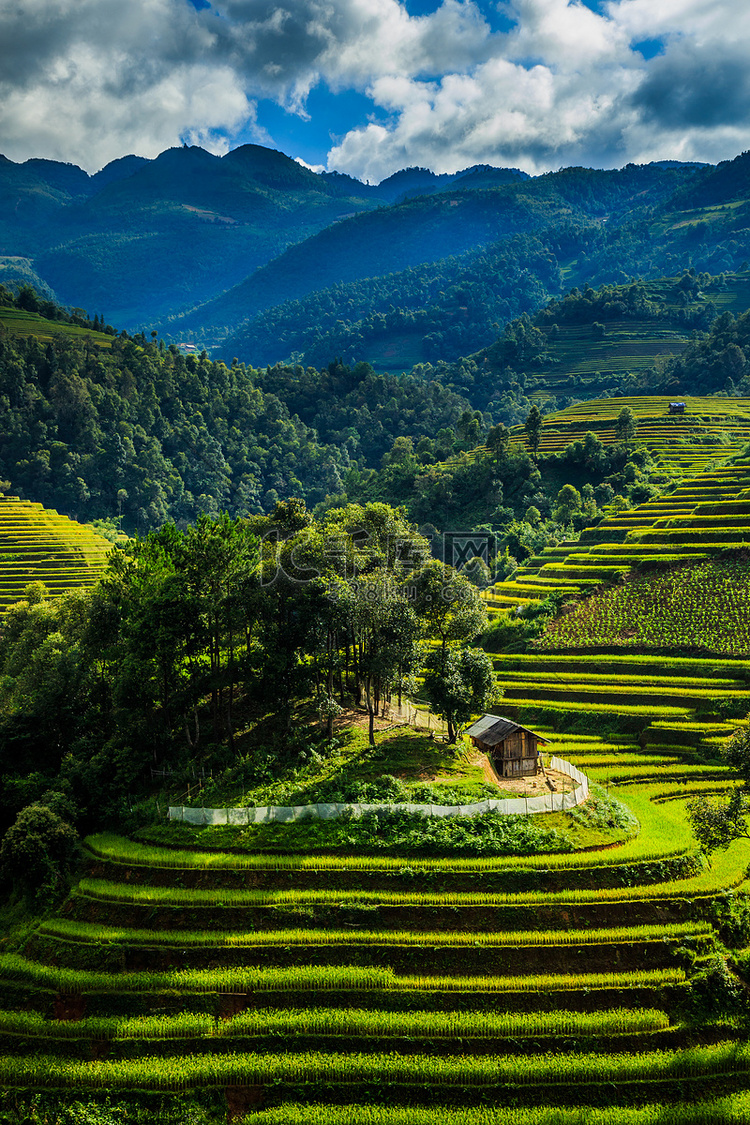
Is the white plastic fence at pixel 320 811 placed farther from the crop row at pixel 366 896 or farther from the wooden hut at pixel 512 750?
the wooden hut at pixel 512 750

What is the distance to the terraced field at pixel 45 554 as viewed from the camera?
6016 cm

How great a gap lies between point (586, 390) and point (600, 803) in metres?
120

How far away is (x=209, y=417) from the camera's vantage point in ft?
412

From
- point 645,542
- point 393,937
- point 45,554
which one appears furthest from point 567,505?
point 393,937

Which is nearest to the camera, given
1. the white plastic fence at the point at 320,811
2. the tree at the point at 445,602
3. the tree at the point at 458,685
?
the white plastic fence at the point at 320,811

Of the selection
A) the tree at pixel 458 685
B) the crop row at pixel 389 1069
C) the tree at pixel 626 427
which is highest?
the tree at pixel 626 427

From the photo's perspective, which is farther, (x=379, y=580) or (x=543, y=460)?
(x=543, y=460)

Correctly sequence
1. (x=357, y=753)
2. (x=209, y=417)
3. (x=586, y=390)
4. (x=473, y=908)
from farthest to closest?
1. (x=586, y=390)
2. (x=209, y=417)
3. (x=357, y=753)
4. (x=473, y=908)

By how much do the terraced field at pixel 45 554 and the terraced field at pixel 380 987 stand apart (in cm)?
3963

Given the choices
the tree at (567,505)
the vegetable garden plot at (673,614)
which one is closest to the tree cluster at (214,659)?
the vegetable garden plot at (673,614)

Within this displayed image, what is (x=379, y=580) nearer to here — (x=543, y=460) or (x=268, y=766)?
(x=268, y=766)

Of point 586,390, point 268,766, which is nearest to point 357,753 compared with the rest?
point 268,766

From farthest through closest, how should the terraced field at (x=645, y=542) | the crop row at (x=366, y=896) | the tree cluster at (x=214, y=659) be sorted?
the terraced field at (x=645, y=542)
the tree cluster at (x=214, y=659)
the crop row at (x=366, y=896)

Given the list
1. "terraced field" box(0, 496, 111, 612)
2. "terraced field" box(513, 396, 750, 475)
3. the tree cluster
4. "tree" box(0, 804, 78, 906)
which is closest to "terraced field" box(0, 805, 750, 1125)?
"tree" box(0, 804, 78, 906)
